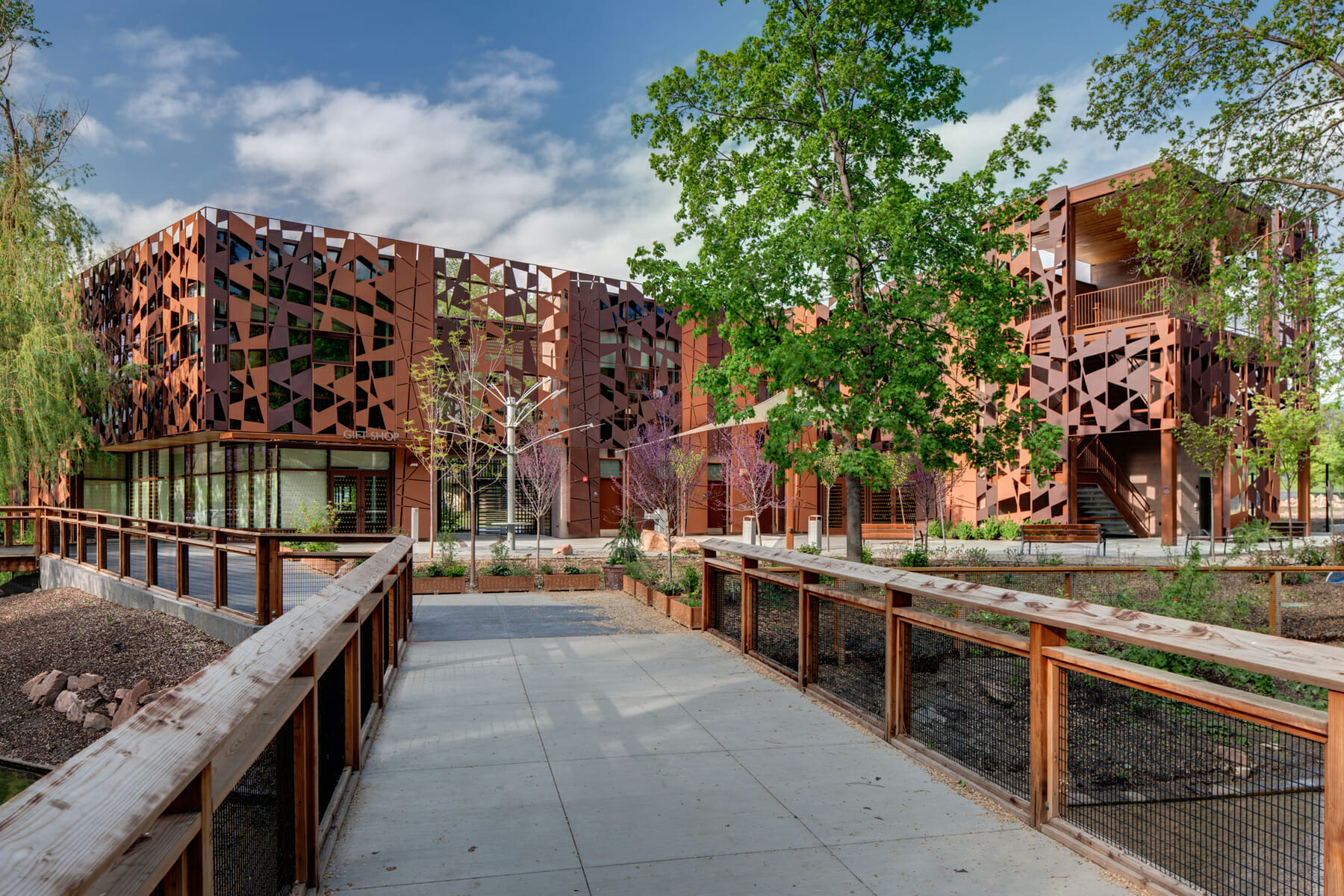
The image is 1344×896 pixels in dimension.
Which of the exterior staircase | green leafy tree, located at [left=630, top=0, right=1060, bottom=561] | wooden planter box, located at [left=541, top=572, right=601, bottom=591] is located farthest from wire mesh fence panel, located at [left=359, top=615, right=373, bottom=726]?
the exterior staircase

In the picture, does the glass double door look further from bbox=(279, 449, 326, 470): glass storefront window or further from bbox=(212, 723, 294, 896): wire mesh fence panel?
bbox=(212, 723, 294, 896): wire mesh fence panel

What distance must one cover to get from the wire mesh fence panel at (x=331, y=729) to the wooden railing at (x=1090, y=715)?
3.31 metres

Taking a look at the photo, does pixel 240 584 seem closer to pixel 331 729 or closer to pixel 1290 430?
pixel 331 729

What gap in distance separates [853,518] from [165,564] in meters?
10.7

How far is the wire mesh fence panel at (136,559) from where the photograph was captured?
43.7 feet

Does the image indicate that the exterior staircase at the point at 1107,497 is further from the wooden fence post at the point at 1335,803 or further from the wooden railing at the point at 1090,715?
the wooden fence post at the point at 1335,803

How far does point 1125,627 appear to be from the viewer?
341 cm

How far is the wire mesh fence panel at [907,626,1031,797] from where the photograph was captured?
16.0 feet

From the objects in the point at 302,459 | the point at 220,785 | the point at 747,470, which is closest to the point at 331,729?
the point at 220,785

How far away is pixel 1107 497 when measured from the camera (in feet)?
108

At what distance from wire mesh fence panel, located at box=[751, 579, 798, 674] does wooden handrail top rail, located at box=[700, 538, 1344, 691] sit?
2.11 meters

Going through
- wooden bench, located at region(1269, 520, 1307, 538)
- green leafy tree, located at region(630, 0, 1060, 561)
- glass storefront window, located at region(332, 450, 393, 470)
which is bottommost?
wooden bench, located at region(1269, 520, 1307, 538)

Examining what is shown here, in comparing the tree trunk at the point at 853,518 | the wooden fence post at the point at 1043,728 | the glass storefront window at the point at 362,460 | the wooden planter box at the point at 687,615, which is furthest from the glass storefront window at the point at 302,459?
the wooden fence post at the point at 1043,728

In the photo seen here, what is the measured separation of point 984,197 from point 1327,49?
13.3ft
